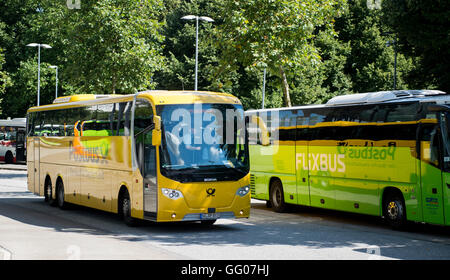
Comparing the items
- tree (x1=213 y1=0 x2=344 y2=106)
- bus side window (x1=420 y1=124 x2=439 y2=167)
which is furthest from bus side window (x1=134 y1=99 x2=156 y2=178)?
tree (x1=213 y1=0 x2=344 y2=106)

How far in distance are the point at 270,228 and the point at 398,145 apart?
135 inches

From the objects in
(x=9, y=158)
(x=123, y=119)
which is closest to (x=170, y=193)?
(x=123, y=119)

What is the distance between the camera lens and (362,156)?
55.9 ft

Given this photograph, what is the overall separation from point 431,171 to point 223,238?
4544mm

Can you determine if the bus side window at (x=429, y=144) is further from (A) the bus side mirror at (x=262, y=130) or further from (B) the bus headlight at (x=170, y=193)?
(A) the bus side mirror at (x=262, y=130)

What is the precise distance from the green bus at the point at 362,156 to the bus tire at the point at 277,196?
0.09 feet

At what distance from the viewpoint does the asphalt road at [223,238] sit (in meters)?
11.9

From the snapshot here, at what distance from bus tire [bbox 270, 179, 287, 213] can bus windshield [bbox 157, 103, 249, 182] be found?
15.5 ft

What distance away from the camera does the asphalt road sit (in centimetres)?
1189

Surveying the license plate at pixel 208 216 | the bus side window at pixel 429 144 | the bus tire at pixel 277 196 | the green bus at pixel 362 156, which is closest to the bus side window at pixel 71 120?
the green bus at pixel 362 156

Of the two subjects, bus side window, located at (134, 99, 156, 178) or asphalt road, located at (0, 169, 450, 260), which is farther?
bus side window, located at (134, 99, 156, 178)

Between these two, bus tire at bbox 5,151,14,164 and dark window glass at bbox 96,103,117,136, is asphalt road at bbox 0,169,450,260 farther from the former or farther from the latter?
bus tire at bbox 5,151,14,164

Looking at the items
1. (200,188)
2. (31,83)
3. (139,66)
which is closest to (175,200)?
(200,188)

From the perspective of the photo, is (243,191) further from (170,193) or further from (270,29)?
(270,29)
